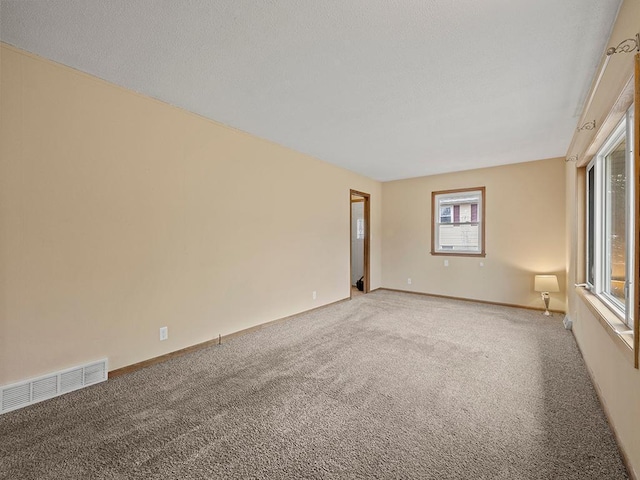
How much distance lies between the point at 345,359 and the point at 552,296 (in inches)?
157

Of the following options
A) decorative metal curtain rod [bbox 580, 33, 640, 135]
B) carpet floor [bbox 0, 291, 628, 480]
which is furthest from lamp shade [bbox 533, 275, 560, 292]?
decorative metal curtain rod [bbox 580, 33, 640, 135]

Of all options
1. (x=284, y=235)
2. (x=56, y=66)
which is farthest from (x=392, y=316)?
(x=56, y=66)

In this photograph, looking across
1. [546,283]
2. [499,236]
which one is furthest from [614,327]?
[499,236]

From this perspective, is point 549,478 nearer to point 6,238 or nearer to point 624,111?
point 624,111

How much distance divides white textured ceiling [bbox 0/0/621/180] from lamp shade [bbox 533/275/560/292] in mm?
2288

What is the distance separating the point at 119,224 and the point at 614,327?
12.2 ft

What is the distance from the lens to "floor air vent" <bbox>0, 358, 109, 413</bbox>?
1.99m

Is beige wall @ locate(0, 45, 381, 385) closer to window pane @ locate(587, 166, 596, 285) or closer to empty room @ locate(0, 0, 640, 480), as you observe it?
empty room @ locate(0, 0, 640, 480)

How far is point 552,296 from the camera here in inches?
184

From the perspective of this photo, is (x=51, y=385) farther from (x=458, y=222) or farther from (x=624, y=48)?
(x=458, y=222)

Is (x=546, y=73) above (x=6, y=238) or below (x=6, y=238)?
above

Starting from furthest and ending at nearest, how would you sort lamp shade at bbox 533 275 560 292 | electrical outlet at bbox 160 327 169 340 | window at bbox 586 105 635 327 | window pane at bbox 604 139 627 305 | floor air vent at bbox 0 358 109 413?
lamp shade at bbox 533 275 560 292 < electrical outlet at bbox 160 327 169 340 < window pane at bbox 604 139 627 305 < floor air vent at bbox 0 358 109 413 < window at bbox 586 105 635 327

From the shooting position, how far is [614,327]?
5.83ft

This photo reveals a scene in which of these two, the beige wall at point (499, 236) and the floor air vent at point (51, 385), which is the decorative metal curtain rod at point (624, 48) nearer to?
the beige wall at point (499, 236)
